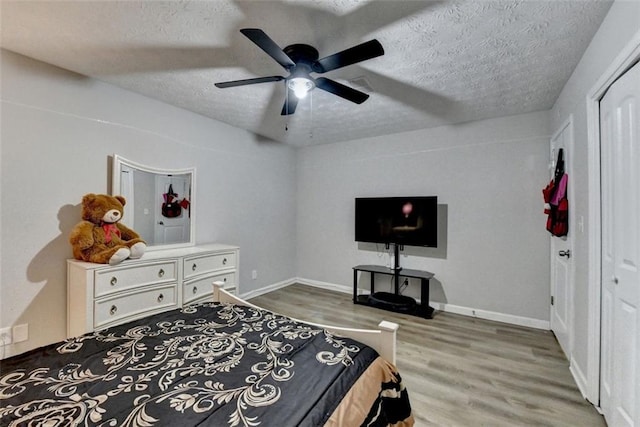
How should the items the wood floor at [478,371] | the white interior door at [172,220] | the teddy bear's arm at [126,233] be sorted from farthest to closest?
the white interior door at [172,220] → the teddy bear's arm at [126,233] → the wood floor at [478,371]

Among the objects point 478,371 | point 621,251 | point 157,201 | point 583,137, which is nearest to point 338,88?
point 583,137

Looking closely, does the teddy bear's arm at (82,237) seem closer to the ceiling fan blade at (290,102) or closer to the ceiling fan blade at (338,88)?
the ceiling fan blade at (290,102)

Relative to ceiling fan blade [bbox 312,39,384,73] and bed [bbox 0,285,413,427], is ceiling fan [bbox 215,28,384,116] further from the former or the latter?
bed [bbox 0,285,413,427]

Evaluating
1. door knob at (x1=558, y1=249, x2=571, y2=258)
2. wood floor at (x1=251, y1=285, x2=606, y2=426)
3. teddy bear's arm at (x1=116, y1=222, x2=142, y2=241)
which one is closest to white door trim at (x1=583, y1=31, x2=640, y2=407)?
wood floor at (x1=251, y1=285, x2=606, y2=426)

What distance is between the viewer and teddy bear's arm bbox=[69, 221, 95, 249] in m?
2.20

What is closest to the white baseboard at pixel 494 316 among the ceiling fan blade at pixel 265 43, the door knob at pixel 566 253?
the door knob at pixel 566 253

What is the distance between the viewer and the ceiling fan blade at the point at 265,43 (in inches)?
53.5

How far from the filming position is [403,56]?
2.04 meters

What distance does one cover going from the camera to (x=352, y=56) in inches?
63.5

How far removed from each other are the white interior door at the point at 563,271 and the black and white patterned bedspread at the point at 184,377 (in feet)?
7.15

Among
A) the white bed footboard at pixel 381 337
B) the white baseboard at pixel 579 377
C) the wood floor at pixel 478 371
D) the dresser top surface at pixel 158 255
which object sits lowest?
the wood floor at pixel 478 371

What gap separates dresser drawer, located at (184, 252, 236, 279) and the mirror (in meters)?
0.47

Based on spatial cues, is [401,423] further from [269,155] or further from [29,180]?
[269,155]

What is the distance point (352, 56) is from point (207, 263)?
2394mm
